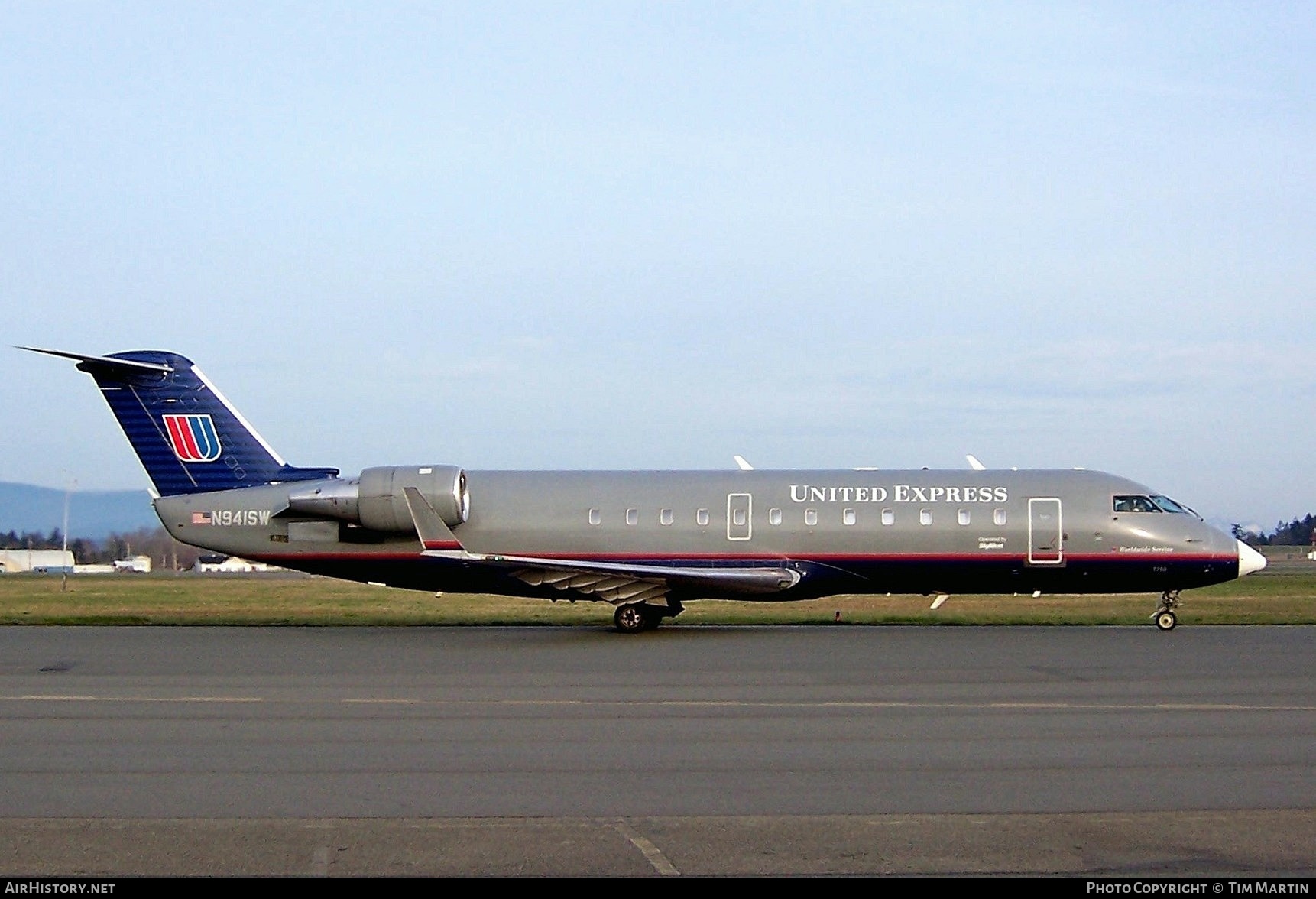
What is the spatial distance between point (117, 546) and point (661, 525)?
69.9 meters

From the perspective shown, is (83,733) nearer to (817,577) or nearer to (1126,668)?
(1126,668)

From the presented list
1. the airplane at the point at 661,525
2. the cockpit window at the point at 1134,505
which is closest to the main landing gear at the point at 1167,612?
the airplane at the point at 661,525

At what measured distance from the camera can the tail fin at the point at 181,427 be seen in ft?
83.8

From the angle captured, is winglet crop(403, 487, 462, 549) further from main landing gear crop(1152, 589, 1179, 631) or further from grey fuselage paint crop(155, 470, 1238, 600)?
main landing gear crop(1152, 589, 1179, 631)

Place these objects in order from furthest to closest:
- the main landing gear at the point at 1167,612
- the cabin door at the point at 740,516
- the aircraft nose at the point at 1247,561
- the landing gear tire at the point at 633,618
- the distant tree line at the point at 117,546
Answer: the distant tree line at the point at 117,546 < the cabin door at the point at 740,516 < the aircraft nose at the point at 1247,561 < the landing gear tire at the point at 633,618 < the main landing gear at the point at 1167,612

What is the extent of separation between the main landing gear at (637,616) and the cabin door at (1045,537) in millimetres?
6618

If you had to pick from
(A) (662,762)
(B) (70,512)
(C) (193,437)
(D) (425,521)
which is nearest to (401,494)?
(D) (425,521)

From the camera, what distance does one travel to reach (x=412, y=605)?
1316 inches

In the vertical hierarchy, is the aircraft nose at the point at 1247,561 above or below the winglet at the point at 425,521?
below

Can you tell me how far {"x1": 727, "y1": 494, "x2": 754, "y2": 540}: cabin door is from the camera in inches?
965

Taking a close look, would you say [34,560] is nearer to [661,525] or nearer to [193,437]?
[193,437]

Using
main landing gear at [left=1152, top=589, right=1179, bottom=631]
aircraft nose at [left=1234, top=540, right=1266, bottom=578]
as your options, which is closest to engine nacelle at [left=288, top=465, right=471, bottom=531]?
main landing gear at [left=1152, top=589, right=1179, bottom=631]

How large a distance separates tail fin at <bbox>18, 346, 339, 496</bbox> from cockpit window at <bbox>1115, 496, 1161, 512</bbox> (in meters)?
14.8

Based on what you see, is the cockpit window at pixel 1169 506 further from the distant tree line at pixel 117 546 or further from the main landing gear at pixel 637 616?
the distant tree line at pixel 117 546
